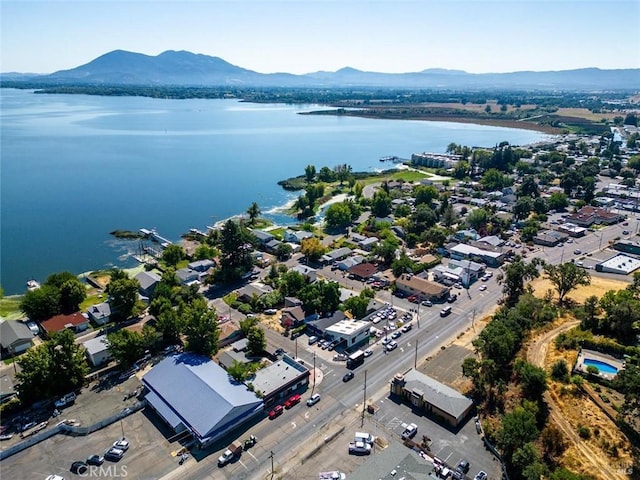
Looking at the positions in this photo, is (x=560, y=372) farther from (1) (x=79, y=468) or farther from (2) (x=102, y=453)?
(1) (x=79, y=468)

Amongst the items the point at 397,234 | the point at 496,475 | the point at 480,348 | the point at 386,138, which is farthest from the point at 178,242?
the point at 386,138

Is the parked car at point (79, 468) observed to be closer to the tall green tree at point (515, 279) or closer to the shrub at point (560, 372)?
the shrub at point (560, 372)

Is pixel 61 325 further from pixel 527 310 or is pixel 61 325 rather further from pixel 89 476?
pixel 527 310

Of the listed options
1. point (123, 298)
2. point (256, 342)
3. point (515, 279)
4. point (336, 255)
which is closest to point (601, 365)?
point (515, 279)

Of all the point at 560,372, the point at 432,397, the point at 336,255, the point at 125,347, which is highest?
the point at 125,347

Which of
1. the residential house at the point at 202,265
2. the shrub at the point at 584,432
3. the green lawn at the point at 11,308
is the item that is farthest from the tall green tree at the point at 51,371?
the shrub at the point at 584,432

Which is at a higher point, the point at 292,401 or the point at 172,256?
the point at 172,256
